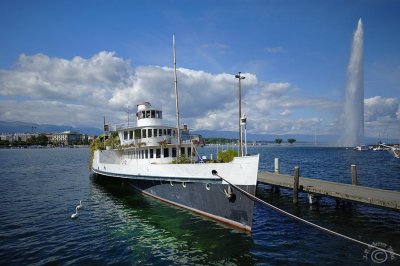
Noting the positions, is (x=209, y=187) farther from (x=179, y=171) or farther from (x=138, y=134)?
(x=138, y=134)

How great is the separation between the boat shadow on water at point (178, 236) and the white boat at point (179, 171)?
32.8 inches

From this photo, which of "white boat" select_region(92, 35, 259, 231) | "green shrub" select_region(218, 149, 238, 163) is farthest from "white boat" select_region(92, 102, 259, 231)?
"green shrub" select_region(218, 149, 238, 163)

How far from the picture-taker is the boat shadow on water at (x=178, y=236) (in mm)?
13391

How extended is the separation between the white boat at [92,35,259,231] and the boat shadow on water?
832 millimetres

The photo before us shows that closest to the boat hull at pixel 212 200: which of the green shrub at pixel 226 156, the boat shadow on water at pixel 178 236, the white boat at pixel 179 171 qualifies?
the white boat at pixel 179 171

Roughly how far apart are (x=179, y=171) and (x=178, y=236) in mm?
4375

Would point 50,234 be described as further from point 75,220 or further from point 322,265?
point 322,265

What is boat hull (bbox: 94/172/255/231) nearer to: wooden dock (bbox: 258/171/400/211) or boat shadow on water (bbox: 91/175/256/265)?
boat shadow on water (bbox: 91/175/256/265)

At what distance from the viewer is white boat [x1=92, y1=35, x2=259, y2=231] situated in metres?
16.0

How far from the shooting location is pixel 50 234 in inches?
645

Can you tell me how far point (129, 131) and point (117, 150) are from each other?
3320 millimetres

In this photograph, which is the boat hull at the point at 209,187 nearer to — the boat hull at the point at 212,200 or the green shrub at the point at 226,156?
the boat hull at the point at 212,200

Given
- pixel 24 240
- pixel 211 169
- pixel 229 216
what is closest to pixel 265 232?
pixel 229 216

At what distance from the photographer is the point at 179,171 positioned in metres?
19.1
